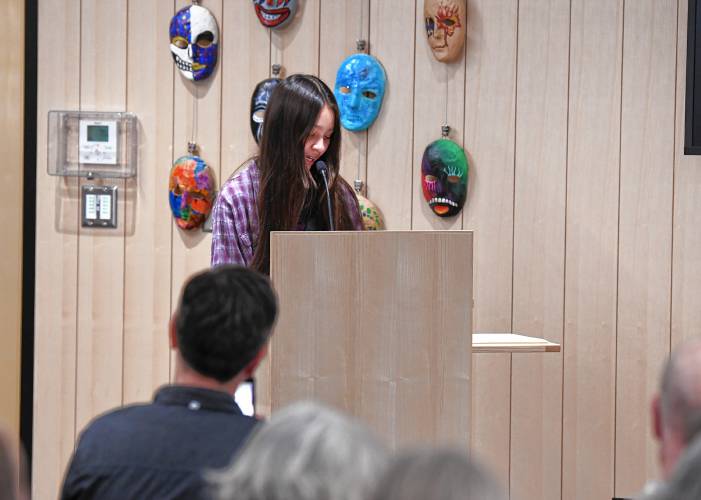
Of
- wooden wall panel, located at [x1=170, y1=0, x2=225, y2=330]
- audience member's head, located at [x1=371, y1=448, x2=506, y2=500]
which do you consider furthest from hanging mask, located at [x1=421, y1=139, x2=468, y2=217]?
audience member's head, located at [x1=371, y1=448, x2=506, y2=500]

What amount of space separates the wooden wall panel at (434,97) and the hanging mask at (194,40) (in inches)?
27.2

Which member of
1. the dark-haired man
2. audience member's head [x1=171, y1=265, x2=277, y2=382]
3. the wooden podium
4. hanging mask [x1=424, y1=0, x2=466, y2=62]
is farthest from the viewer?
hanging mask [x1=424, y1=0, x2=466, y2=62]

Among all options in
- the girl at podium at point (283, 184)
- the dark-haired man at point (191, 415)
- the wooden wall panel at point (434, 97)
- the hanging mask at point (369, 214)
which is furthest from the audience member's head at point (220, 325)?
the wooden wall panel at point (434, 97)

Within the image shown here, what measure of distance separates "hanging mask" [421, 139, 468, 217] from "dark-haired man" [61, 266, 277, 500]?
1.75m

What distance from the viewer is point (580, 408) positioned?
3180 mm

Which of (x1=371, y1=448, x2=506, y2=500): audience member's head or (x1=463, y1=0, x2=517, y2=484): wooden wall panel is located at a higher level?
(x1=463, y1=0, x2=517, y2=484): wooden wall panel

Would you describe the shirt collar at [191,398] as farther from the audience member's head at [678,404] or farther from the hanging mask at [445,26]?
the hanging mask at [445,26]

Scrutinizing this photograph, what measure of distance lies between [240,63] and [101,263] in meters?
0.84

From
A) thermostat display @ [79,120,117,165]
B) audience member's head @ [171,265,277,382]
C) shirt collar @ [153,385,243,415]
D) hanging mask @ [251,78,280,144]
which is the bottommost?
shirt collar @ [153,385,243,415]

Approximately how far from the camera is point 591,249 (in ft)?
10.4

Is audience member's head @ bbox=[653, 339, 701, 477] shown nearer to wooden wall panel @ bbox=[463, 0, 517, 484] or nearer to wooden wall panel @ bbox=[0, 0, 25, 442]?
wooden wall panel @ bbox=[463, 0, 517, 484]

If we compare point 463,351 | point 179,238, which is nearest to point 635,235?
point 463,351

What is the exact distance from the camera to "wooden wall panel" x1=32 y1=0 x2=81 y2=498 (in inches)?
130

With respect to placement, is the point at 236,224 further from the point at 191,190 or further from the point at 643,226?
the point at 643,226
